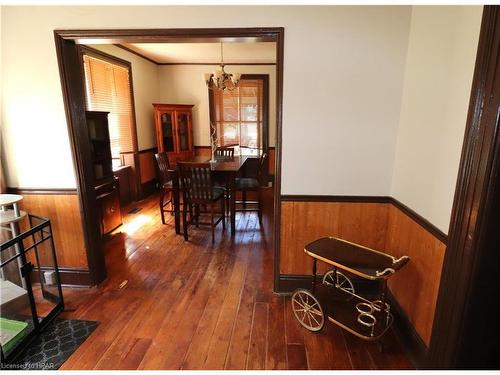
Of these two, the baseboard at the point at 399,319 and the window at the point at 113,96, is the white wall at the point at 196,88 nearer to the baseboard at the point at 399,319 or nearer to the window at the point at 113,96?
the window at the point at 113,96

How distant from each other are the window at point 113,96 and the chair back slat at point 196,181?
5.42ft

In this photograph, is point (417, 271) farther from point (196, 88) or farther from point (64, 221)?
point (196, 88)

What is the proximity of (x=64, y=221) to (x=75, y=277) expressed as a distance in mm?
502

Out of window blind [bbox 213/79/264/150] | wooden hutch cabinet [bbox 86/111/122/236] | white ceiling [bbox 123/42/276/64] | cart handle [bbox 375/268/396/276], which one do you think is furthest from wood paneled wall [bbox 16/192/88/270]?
window blind [bbox 213/79/264/150]

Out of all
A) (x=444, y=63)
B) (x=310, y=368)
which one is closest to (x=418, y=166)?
(x=444, y=63)

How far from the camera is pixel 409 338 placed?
5.52ft

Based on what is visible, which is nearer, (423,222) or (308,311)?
(423,222)

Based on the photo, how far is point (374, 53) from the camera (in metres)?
1.86

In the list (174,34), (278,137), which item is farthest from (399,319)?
A: (174,34)

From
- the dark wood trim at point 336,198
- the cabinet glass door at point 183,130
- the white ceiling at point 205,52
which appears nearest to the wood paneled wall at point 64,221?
the dark wood trim at point 336,198

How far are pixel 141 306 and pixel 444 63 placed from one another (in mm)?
2519

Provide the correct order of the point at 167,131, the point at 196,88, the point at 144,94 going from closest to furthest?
the point at 144,94
the point at 167,131
the point at 196,88

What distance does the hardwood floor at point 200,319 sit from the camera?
166 centimetres

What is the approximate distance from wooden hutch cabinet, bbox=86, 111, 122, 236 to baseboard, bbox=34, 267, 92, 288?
759 millimetres
